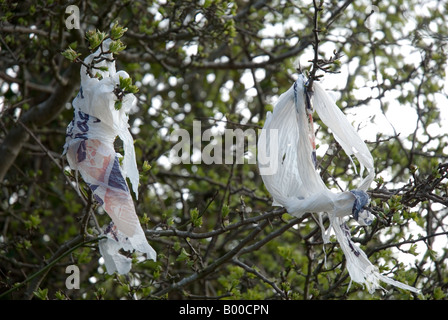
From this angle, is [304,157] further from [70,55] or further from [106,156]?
[70,55]

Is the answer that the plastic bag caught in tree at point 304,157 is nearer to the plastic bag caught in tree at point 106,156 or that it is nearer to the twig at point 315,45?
the twig at point 315,45

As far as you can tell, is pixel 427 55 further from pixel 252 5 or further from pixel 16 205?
pixel 16 205

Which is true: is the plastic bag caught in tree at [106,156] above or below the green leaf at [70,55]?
below

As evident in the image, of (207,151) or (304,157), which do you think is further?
(207,151)

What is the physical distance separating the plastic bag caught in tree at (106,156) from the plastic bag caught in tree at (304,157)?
0.52 metres

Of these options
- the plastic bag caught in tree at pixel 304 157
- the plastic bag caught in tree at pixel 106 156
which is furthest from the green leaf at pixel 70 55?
the plastic bag caught in tree at pixel 304 157

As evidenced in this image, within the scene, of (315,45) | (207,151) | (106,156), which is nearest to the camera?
(315,45)

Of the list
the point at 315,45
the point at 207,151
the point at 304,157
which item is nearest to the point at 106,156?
the point at 304,157

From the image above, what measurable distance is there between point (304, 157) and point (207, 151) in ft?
6.78

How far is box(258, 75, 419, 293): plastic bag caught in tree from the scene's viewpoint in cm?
201

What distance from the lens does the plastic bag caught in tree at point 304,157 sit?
2.01 m

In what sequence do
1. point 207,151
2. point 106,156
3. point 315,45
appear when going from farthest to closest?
point 207,151, point 106,156, point 315,45

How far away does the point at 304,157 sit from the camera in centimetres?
203
